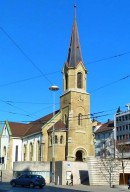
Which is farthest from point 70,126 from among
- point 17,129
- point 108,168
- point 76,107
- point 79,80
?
point 17,129

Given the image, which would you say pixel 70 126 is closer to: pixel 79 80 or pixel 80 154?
pixel 80 154

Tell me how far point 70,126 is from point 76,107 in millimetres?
4202

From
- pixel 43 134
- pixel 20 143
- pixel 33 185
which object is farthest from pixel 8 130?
pixel 33 185

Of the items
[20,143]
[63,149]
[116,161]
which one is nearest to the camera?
[116,161]

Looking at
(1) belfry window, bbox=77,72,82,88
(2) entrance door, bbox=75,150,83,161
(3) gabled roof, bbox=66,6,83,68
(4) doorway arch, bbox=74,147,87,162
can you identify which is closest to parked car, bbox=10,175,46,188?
(4) doorway arch, bbox=74,147,87,162

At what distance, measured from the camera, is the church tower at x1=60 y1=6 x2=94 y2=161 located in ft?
220

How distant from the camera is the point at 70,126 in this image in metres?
67.3

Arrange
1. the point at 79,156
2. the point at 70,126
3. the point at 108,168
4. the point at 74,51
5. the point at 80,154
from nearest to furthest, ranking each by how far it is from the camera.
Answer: the point at 108,168
the point at 70,126
the point at 80,154
the point at 79,156
the point at 74,51

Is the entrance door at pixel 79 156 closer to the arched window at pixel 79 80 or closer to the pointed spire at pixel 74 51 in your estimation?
the arched window at pixel 79 80

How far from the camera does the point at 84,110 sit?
232ft

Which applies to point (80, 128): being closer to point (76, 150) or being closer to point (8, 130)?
point (76, 150)

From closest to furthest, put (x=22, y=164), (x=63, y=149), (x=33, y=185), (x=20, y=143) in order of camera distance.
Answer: (x=33, y=185), (x=22, y=164), (x=63, y=149), (x=20, y=143)

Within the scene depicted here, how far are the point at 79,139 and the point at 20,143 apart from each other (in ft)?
64.6

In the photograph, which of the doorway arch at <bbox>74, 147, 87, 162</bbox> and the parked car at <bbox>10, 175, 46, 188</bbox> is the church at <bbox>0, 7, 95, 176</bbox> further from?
the parked car at <bbox>10, 175, 46, 188</bbox>
